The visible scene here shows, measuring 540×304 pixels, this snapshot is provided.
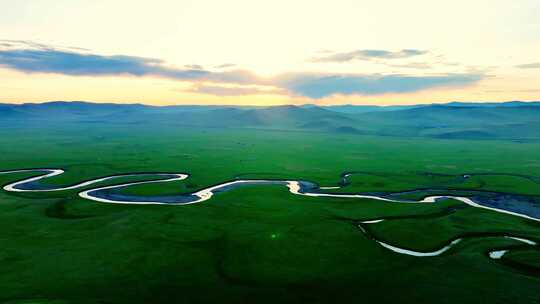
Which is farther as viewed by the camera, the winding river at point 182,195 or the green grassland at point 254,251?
the winding river at point 182,195

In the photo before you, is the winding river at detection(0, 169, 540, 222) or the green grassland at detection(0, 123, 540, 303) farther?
the winding river at detection(0, 169, 540, 222)

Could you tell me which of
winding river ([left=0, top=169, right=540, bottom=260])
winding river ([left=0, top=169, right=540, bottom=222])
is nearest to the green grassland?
winding river ([left=0, top=169, right=540, bottom=260])

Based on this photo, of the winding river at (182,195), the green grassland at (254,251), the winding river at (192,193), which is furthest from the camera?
the winding river at (182,195)

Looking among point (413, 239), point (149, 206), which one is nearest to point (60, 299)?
point (149, 206)

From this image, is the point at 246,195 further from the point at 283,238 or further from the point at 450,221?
the point at 450,221

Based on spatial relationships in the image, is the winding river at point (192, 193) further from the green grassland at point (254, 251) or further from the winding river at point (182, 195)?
the green grassland at point (254, 251)

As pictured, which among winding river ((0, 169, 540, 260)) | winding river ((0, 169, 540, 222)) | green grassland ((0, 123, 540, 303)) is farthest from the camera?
winding river ((0, 169, 540, 222))

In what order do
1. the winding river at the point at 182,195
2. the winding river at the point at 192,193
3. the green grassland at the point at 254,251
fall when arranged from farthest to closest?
the winding river at the point at 182,195
the winding river at the point at 192,193
the green grassland at the point at 254,251

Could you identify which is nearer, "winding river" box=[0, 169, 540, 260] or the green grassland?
the green grassland

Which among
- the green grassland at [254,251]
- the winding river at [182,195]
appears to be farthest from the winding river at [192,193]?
the green grassland at [254,251]

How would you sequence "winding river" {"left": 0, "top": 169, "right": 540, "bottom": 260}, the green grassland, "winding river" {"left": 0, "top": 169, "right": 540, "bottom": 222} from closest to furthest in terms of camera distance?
the green grassland → "winding river" {"left": 0, "top": 169, "right": 540, "bottom": 260} → "winding river" {"left": 0, "top": 169, "right": 540, "bottom": 222}

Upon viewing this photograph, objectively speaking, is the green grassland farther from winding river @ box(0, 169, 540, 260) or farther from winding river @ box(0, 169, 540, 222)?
winding river @ box(0, 169, 540, 222)
